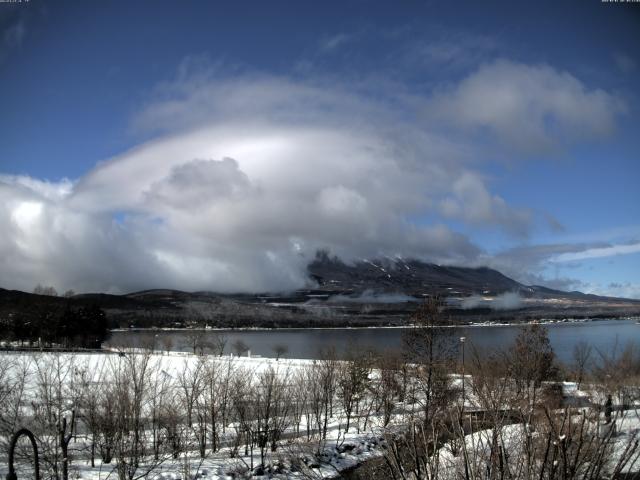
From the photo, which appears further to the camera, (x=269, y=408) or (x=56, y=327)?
(x=56, y=327)

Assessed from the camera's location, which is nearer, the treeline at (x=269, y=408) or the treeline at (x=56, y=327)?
the treeline at (x=269, y=408)

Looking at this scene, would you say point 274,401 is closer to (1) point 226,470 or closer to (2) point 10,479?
(1) point 226,470

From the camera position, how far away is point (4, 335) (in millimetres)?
101438

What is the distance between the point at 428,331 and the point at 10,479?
29937 millimetres

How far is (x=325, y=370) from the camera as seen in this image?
45188mm

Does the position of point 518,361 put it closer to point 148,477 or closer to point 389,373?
point 389,373

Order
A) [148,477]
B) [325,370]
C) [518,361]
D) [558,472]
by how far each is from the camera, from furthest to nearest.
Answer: [325,370], [518,361], [148,477], [558,472]

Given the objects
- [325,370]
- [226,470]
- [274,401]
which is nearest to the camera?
[226,470]

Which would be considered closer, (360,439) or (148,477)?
(148,477)

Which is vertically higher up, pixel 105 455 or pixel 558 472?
pixel 558 472

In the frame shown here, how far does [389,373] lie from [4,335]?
293 feet

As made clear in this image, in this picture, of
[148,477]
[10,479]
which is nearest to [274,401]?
[148,477]

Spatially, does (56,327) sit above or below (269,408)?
below

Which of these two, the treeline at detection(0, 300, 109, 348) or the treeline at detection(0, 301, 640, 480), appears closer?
the treeline at detection(0, 301, 640, 480)
